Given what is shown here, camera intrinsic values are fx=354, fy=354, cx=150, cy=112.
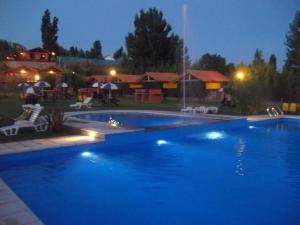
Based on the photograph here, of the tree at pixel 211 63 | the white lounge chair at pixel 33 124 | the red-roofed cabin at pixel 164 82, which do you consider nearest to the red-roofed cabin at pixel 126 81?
the red-roofed cabin at pixel 164 82

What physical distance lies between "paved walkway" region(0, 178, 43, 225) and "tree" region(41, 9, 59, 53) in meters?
60.9

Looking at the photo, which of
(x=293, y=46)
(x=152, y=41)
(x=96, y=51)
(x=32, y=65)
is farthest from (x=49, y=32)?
(x=293, y=46)

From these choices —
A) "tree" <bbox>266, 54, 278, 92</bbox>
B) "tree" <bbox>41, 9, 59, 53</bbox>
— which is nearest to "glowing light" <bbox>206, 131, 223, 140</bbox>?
"tree" <bbox>266, 54, 278, 92</bbox>

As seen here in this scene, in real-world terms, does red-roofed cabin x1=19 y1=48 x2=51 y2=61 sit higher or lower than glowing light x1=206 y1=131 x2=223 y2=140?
higher

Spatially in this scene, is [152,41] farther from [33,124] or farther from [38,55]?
[33,124]

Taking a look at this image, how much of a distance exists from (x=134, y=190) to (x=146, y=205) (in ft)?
2.55

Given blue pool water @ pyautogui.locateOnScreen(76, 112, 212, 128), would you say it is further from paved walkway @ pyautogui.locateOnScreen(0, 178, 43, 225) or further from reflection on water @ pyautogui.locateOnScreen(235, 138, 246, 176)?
paved walkway @ pyautogui.locateOnScreen(0, 178, 43, 225)

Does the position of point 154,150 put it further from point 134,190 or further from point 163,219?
point 163,219

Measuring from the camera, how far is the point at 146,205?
18.6ft

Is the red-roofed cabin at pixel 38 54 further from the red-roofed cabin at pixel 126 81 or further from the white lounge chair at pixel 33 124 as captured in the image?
the white lounge chair at pixel 33 124

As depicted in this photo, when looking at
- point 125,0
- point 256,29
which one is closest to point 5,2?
point 256,29

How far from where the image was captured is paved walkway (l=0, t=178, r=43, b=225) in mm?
4199

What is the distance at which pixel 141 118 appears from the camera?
51.4 feet

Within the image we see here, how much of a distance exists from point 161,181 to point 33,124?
5.25 meters
